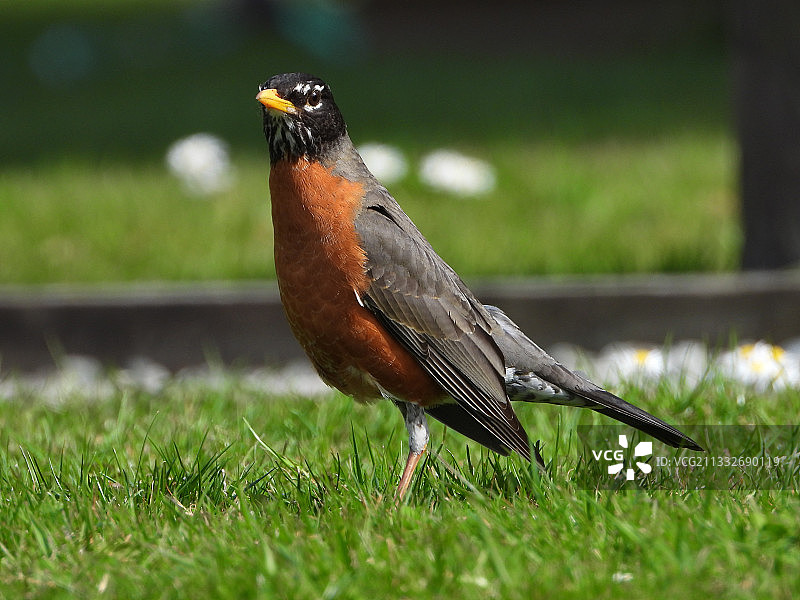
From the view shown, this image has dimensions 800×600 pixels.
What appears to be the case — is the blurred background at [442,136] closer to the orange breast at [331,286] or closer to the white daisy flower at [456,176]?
the white daisy flower at [456,176]

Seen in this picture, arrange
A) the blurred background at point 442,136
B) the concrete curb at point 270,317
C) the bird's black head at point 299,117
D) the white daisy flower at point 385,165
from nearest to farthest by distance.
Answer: the bird's black head at point 299,117 < the concrete curb at point 270,317 < the blurred background at point 442,136 < the white daisy flower at point 385,165

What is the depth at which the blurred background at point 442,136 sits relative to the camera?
6918mm

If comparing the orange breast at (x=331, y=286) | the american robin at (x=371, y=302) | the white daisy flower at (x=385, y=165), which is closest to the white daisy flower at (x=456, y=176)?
the white daisy flower at (x=385, y=165)

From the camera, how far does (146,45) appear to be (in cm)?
2014

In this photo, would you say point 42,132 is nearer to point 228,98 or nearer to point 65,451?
point 228,98

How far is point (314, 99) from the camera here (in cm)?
339

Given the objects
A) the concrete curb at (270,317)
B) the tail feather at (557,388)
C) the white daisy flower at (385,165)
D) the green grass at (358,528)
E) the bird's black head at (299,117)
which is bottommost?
the concrete curb at (270,317)

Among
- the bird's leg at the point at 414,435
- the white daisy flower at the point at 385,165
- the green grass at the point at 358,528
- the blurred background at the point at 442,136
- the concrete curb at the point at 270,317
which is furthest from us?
the white daisy flower at the point at 385,165

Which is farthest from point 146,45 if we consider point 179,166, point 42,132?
point 179,166

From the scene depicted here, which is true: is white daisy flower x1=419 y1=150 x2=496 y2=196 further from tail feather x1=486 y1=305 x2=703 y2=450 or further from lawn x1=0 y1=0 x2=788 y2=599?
tail feather x1=486 y1=305 x2=703 y2=450

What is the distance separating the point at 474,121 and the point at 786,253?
509 cm

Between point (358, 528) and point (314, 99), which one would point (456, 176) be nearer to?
point (314, 99)

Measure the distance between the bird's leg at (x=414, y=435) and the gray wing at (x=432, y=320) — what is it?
138mm

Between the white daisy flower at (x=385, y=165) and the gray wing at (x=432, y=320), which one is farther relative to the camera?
the white daisy flower at (x=385, y=165)
